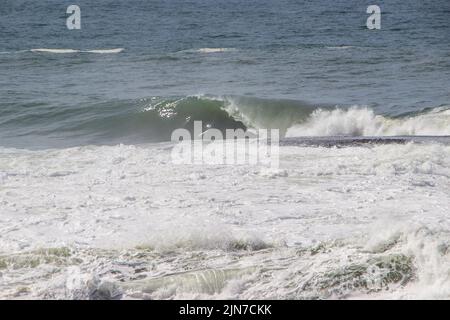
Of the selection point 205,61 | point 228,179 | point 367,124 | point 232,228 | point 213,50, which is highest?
point 213,50

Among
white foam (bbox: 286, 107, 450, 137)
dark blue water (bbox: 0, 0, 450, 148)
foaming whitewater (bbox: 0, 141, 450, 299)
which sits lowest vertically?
foaming whitewater (bbox: 0, 141, 450, 299)

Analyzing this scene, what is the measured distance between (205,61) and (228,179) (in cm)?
1812

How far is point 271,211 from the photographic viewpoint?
8805 millimetres

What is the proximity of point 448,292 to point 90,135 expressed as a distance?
13190 millimetres

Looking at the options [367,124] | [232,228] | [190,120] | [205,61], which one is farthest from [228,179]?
[205,61]

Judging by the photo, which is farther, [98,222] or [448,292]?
[98,222]

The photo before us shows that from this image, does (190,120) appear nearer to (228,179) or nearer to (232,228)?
(228,179)

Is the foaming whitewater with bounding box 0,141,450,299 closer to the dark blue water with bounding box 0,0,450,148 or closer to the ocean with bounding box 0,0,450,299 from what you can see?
the ocean with bounding box 0,0,450,299

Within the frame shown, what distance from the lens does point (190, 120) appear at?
19047 mm

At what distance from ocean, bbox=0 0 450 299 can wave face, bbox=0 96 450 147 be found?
0.05 meters

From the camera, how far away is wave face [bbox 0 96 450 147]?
56.7 ft

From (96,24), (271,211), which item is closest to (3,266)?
(271,211)

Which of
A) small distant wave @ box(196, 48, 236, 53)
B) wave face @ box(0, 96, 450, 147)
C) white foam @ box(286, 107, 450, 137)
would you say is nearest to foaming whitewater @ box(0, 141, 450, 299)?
white foam @ box(286, 107, 450, 137)

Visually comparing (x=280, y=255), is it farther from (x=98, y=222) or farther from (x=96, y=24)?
(x=96, y=24)
